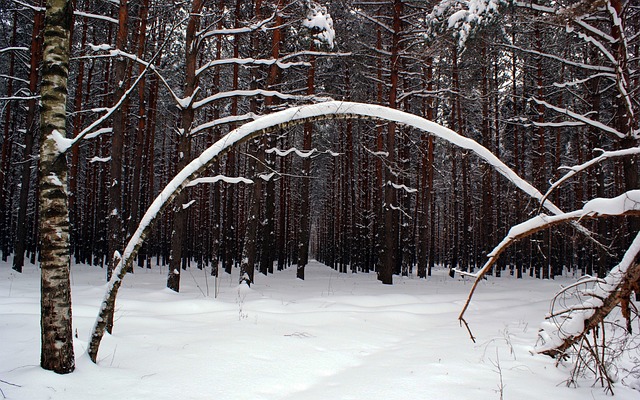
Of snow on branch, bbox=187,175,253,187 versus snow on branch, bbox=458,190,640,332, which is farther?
snow on branch, bbox=187,175,253,187

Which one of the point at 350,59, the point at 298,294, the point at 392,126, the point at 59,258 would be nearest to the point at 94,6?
the point at 350,59

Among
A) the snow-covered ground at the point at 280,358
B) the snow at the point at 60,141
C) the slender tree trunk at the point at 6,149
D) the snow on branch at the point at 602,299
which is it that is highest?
the slender tree trunk at the point at 6,149

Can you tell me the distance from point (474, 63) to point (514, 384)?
15787 millimetres

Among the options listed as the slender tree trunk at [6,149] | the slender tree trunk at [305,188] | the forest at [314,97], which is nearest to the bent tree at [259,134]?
the forest at [314,97]

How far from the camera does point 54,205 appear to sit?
3.05 m

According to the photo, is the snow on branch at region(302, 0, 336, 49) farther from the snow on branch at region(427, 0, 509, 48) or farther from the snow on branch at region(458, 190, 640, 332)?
the snow on branch at region(458, 190, 640, 332)

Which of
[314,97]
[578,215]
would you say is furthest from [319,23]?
[578,215]

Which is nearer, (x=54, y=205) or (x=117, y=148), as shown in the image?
(x=54, y=205)

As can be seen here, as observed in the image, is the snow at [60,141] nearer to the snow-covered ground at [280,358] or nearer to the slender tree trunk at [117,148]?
the snow-covered ground at [280,358]

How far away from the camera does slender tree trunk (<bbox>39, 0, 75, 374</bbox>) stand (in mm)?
2941

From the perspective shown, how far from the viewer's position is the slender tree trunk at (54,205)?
116 inches

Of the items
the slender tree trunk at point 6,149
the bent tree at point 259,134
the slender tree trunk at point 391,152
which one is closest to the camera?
the bent tree at point 259,134

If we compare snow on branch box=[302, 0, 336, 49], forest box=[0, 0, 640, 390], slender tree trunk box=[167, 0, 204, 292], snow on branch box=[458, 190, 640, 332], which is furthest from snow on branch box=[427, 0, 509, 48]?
snow on branch box=[458, 190, 640, 332]

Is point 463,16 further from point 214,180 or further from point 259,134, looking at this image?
point 259,134
